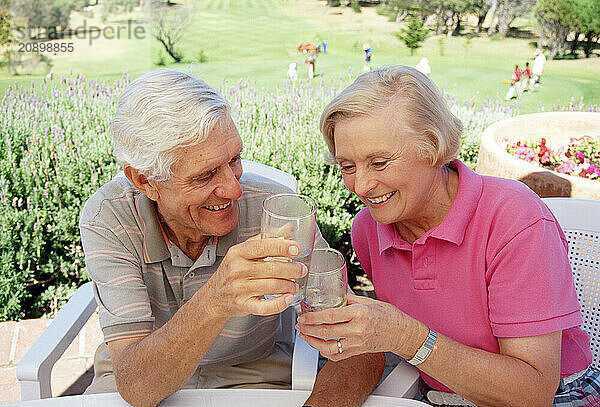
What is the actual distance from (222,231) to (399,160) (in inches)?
25.0

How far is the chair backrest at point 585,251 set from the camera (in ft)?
7.72

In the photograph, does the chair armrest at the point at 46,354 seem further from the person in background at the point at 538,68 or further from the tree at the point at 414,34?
the tree at the point at 414,34

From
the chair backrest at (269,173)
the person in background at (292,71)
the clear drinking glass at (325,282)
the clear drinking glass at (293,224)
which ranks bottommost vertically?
the person in background at (292,71)

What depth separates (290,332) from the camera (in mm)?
2561

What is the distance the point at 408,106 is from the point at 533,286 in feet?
2.11

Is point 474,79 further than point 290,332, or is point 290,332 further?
point 474,79

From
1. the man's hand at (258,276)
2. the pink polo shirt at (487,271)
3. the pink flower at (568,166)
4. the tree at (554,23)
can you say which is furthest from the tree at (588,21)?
the man's hand at (258,276)

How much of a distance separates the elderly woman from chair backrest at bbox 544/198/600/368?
28 cm

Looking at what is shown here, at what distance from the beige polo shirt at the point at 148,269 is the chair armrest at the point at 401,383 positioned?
21.1 inches

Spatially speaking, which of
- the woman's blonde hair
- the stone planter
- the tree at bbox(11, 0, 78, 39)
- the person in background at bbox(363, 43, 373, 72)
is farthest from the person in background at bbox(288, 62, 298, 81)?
the woman's blonde hair

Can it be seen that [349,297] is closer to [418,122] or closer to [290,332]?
[418,122]

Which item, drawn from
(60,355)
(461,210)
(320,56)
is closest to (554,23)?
(320,56)

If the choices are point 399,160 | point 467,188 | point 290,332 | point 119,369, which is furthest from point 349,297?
point 290,332

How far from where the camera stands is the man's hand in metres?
1.45
